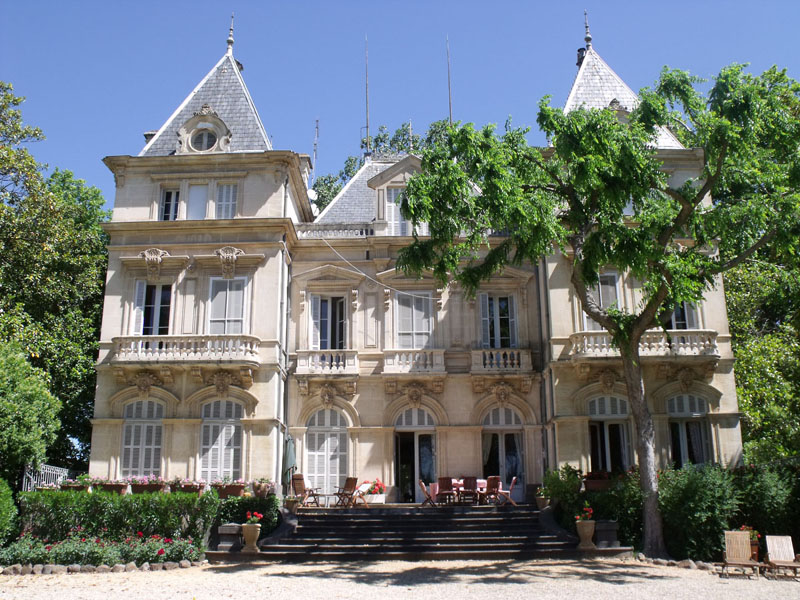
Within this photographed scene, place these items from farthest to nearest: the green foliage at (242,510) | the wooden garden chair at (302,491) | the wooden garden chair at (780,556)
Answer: the wooden garden chair at (302,491) → the green foliage at (242,510) → the wooden garden chair at (780,556)

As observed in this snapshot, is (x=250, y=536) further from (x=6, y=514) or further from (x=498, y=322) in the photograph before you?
(x=498, y=322)

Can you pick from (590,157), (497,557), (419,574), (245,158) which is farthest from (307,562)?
(245,158)

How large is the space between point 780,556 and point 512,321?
34.7 feet

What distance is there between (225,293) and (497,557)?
10639 millimetres

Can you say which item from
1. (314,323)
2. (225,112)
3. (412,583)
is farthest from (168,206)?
(412,583)

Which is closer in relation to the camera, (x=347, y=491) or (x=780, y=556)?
(x=780, y=556)

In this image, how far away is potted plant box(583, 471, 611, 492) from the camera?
18.9m

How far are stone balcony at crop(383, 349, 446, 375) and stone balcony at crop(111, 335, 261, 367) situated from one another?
3838 millimetres

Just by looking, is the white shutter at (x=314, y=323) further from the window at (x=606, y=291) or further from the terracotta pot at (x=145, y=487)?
the window at (x=606, y=291)

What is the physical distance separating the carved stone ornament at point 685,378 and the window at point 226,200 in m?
13.5

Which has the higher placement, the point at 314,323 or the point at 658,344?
the point at 314,323

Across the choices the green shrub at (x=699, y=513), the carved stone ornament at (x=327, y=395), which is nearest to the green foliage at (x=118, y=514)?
the carved stone ornament at (x=327, y=395)

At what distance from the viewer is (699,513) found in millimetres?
15891

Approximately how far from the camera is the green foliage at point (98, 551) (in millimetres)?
15742
